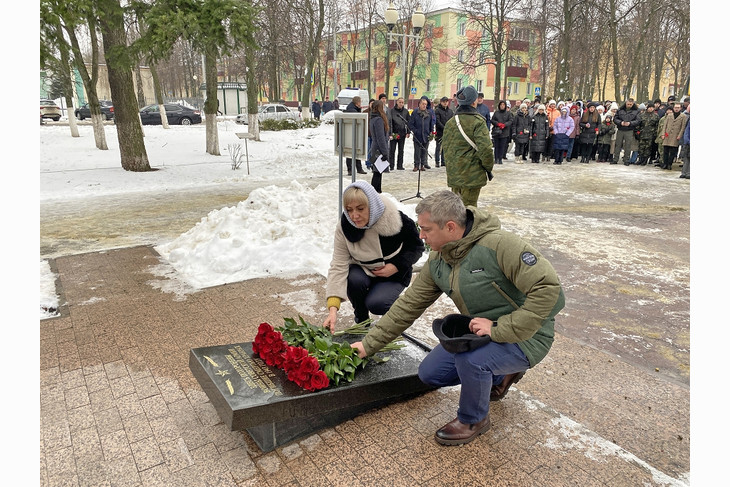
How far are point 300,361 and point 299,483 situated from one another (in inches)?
23.7

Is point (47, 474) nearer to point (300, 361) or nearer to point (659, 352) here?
point (300, 361)

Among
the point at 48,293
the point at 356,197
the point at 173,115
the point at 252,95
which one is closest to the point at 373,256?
the point at 356,197

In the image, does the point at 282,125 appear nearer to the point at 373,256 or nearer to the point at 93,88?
the point at 93,88

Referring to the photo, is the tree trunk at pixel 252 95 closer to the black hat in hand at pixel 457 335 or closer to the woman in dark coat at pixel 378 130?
the woman in dark coat at pixel 378 130

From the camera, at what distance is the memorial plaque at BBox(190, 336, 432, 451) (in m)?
2.63

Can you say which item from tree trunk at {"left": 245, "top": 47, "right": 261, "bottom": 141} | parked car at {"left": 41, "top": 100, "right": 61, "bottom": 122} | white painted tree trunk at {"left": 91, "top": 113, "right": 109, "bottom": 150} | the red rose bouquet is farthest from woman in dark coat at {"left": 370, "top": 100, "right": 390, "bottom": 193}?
parked car at {"left": 41, "top": 100, "right": 61, "bottom": 122}

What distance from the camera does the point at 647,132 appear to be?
15836 millimetres

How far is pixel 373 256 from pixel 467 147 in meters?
3.71

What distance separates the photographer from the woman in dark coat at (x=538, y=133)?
16.2 metres

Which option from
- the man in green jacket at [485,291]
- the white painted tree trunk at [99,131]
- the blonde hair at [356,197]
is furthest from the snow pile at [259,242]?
the white painted tree trunk at [99,131]

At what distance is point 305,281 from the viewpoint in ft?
19.0

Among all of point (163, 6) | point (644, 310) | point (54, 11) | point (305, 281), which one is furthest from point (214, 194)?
point (644, 310)

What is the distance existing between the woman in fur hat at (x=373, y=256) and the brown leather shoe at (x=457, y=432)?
118 cm

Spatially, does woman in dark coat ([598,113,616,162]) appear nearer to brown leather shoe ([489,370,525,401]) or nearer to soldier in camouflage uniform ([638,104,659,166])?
soldier in camouflage uniform ([638,104,659,166])
